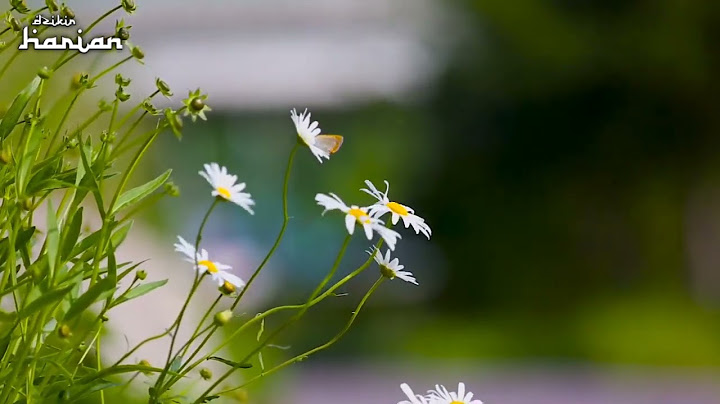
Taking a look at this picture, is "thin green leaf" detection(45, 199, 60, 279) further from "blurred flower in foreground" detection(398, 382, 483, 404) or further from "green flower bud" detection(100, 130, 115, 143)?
"blurred flower in foreground" detection(398, 382, 483, 404)

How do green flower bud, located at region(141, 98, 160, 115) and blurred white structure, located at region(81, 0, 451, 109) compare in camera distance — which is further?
blurred white structure, located at region(81, 0, 451, 109)

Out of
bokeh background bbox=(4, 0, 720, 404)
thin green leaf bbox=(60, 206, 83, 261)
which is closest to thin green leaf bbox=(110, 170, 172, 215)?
thin green leaf bbox=(60, 206, 83, 261)

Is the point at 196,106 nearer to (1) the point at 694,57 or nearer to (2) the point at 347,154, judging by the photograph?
(2) the point at 347,154

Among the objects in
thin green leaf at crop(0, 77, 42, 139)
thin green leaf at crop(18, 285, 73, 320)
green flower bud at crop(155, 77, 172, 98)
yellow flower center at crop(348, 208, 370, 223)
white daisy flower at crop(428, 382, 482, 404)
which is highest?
green flower bud at crop(155, 77, 172, 98)

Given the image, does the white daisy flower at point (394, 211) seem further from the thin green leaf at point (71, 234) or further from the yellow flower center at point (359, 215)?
the thin green leaf at point (71, 234)

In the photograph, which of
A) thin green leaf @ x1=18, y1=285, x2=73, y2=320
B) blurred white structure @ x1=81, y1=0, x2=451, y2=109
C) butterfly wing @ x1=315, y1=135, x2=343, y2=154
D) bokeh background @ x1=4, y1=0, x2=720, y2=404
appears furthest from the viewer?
blurred white structure @ x1=81, y1=0, x2=451, y2=109

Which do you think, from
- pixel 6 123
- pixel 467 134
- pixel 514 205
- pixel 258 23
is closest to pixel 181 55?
pixel 258 23

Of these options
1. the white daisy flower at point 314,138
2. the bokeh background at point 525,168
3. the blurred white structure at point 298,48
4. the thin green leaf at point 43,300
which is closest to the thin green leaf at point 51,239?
the thin green leaf at point 43,300
